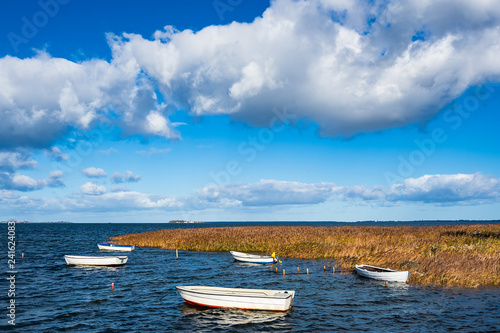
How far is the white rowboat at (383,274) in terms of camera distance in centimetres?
2692

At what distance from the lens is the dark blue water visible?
18891mm

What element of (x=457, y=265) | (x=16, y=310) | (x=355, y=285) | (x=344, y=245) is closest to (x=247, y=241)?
(x=344, y=245)

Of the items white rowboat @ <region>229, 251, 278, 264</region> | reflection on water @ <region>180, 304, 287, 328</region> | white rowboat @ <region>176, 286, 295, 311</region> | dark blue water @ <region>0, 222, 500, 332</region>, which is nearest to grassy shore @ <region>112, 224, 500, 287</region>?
dark blue water @ <region>0, 222, 500, 332</region>

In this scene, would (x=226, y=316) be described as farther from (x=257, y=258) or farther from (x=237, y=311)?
(x=257, y=258)

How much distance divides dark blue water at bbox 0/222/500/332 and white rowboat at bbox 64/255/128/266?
3850 millimetres

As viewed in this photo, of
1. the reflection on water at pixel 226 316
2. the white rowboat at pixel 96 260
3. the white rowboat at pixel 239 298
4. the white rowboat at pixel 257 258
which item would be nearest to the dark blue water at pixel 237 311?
the reflection on water at pixel 226 316

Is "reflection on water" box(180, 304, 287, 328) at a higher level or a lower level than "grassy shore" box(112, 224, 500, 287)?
lower

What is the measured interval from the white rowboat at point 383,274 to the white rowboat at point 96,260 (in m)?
25.3

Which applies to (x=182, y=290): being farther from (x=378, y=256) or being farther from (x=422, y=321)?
(x=378, y=256)

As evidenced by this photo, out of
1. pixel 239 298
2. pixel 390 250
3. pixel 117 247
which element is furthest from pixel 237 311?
pixel 117 247

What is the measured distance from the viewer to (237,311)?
21234 millimetres

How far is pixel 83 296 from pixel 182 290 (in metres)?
8.72

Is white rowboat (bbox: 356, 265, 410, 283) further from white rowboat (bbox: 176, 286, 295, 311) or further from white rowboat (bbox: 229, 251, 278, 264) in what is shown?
white rowboat (bbox: 229, 251, 278, 264)

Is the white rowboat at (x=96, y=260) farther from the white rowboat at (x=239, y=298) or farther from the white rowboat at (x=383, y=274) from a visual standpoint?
the white rowboat at (x=383, y=274)
